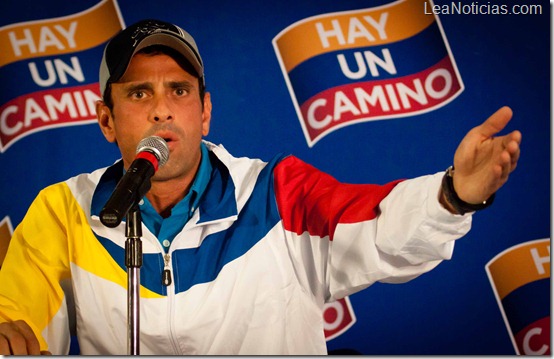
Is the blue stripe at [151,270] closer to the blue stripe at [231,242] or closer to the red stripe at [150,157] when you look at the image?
the blue stripe at [231,242]

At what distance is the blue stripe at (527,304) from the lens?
2.39 metres

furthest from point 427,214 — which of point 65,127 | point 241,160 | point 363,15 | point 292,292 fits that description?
point 65,127

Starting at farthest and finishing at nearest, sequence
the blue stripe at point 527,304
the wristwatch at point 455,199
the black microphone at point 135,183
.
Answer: the blue stripe at point 527,304, the wristwatch at point 455,199, the black microphone at point 135,183

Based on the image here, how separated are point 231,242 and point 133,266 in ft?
1.91

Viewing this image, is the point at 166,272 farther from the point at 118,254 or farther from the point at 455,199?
the point at 455,199

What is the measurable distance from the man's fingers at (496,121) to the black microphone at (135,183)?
26.4 inches

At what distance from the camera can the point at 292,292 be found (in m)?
2.16

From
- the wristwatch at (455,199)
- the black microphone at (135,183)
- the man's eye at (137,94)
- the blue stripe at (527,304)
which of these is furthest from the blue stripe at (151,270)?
the blue stripe at (527,304)

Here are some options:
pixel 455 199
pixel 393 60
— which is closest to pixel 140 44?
pixel 393 60

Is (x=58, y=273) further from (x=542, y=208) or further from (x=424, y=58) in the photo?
(x=542, y=208)

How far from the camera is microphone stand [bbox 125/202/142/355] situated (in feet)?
5.30

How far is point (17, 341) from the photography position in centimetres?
194

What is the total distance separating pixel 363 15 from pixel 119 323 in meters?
1.21

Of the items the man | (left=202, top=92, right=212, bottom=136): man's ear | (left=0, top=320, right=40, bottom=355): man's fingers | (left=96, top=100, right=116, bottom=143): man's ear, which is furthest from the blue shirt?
(left=0, top=320, right=40, bottom=355): man's fingers
